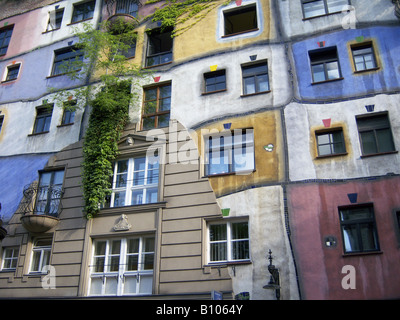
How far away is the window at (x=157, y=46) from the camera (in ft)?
58.2

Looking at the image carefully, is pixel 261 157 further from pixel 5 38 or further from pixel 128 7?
pixel 5 38

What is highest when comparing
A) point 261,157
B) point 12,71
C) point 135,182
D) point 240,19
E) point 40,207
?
point 12,71

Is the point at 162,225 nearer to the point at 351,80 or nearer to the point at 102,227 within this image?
the point at 102,227

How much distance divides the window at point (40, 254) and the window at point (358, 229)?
997cm

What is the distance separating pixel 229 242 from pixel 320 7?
9.44m

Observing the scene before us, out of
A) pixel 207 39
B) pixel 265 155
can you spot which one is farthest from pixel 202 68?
pixel 265 155

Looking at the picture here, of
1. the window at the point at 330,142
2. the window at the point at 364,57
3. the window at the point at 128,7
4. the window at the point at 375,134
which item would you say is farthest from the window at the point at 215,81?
the window at the point at 128,7

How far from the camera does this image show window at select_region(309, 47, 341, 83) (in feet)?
47.8

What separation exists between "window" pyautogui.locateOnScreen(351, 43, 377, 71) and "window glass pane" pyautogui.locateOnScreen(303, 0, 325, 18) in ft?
7.33

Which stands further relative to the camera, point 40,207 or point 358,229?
point 40,207

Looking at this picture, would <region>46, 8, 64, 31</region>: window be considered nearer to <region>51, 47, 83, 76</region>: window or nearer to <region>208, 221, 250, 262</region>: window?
<region>51, 47, 83, 76</region>: window

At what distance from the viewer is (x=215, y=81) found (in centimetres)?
1614

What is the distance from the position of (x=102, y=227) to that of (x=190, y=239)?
330 cm

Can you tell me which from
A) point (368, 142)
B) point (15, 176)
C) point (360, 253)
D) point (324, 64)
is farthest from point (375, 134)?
point (15, 176)
